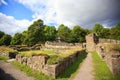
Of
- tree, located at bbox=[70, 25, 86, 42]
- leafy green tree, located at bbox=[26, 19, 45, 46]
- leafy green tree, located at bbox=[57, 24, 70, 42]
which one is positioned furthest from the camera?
leafy green tree, located at bbox=[57, 24, 70, 42]

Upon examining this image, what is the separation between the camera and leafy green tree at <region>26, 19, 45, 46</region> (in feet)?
172

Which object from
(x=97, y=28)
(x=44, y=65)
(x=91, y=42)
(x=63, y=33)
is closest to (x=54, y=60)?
(x=44, y=65)

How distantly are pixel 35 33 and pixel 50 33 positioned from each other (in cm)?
1970

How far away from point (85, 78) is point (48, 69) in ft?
8.66

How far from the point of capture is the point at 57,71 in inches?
428

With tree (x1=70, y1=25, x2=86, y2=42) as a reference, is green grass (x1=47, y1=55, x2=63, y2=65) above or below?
below

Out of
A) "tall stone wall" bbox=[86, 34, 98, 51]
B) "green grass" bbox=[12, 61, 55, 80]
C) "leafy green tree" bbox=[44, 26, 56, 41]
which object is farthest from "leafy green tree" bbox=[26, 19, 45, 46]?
"green grass" bbox=[12, 61, 55, 80]

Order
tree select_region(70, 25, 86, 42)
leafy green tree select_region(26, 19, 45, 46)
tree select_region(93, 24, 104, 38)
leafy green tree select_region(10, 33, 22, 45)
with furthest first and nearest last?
tree select_region(93, 24, 104, 38), tree select_region(70, 25, 86, 42), leafy green tree select_region(10, 33, 22, 45), leafy green tree select_region(26, 19, 45, 46)

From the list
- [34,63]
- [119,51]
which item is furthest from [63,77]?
[119,51]

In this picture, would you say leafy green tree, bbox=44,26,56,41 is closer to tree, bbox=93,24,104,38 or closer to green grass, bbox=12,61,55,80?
tree, bbox=93,24,104,38

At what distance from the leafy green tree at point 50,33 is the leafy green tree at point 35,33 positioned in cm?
1351

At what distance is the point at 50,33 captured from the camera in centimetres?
7225

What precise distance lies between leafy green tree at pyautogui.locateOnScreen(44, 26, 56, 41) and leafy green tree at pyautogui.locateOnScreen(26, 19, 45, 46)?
1351 cm

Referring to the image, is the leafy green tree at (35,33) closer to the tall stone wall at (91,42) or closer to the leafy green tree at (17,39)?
the leafy green tree at (17,39)
